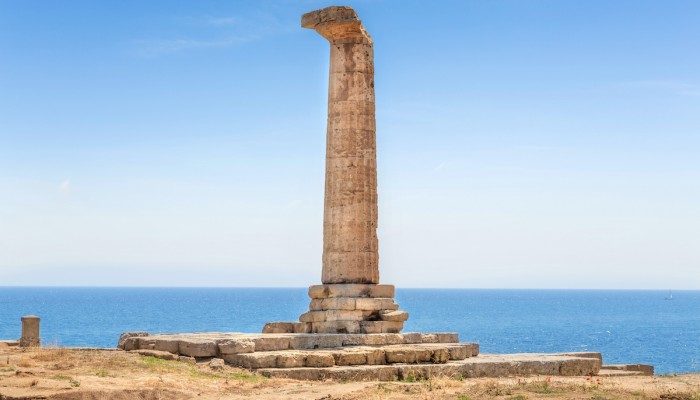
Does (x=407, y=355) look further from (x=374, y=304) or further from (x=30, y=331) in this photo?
(x=30, y=331)

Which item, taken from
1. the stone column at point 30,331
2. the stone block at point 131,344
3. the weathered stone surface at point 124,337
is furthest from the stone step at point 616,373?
the stone column at point 30,331

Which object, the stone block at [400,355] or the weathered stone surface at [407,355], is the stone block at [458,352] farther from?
the stone block at [400,355]

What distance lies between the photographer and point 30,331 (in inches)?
787

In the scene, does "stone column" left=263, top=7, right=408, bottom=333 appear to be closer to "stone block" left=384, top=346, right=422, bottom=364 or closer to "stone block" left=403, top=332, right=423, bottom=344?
"stone block" left=403, top=332, right=423, bottom=344

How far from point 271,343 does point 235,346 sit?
38.3 inches

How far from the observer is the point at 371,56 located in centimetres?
2161

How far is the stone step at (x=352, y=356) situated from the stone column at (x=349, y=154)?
252 centimetres

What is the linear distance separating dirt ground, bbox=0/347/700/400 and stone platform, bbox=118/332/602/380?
2.14 ft

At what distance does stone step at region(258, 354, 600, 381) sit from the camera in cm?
1706

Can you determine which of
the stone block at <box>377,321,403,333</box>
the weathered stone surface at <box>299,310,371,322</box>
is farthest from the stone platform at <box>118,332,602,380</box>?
the weathered stone surface at <box>299,310,371,322</box>

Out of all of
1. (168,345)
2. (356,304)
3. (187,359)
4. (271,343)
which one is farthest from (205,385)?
(356,304)

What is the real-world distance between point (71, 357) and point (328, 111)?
792cm

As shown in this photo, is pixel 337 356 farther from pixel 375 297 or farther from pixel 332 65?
pixel 332 65

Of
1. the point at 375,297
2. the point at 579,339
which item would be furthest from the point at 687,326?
the point at 375,297
